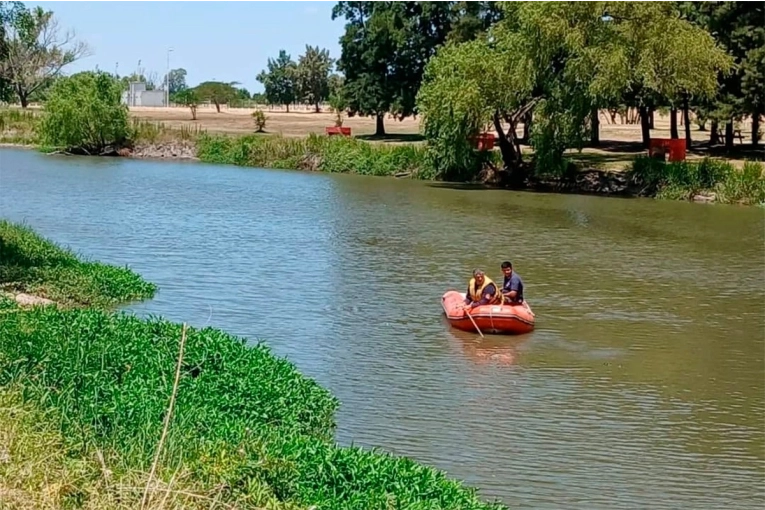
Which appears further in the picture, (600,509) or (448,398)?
(448,398)

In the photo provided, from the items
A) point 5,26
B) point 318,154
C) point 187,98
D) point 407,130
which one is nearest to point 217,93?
point 187,98

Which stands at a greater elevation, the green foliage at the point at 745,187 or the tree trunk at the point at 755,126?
the tree trunk at the point at 755,126

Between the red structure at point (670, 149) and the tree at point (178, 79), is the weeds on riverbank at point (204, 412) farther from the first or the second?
the tree at point (178, 79)

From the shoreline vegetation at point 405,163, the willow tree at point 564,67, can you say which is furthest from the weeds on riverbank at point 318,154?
the willow tree at point 564,67

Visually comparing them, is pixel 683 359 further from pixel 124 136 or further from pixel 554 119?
pixel 124 136

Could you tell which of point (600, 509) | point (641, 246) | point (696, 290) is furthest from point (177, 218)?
point (600, 509)

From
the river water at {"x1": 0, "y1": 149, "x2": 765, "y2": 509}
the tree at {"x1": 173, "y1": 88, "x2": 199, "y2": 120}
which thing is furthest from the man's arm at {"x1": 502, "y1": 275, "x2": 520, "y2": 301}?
the tree at {"x1": 173, "y1": 88, "x2": 199, "y2": 120}

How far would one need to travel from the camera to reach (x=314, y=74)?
119250mm

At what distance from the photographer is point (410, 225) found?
31.8 metres

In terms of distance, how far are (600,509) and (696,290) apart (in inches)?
521

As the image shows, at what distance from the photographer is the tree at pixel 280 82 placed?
12094cm

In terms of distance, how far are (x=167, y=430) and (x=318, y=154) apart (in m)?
44.4

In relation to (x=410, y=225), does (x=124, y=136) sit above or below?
above

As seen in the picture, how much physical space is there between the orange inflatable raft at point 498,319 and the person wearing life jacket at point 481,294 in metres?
0.21
